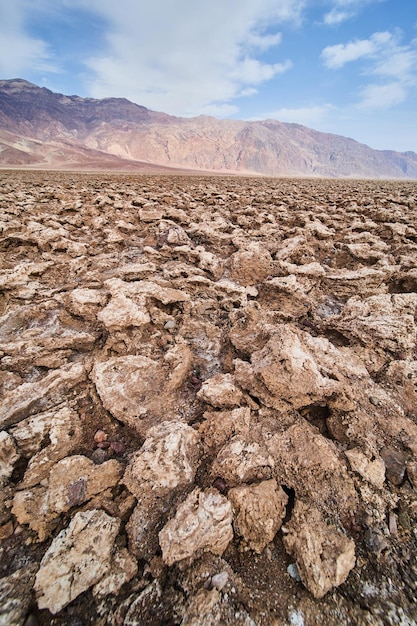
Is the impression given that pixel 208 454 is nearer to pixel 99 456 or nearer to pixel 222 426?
pixel 222 426

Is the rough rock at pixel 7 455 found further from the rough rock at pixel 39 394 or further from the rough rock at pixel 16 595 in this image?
the rough rock at pixel 16 595

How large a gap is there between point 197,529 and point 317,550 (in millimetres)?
379

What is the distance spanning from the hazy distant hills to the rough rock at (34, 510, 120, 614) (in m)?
52.8

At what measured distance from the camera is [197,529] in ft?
2.93

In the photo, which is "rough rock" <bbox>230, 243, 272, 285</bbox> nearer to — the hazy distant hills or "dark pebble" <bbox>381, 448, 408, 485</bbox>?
"dark pebble" <bbox>381, 448, 408, 485</bbox>

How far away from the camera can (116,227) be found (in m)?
4.05

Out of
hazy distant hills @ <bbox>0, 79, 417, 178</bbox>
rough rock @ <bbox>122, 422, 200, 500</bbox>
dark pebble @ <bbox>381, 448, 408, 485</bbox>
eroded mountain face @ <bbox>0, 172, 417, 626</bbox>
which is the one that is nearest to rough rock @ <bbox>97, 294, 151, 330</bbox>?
eroded mountain face @ <bbox>0, 172, 417, 626</bbox>

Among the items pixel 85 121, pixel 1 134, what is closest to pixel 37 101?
pixel 85 121

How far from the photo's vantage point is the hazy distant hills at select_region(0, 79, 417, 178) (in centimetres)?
5678

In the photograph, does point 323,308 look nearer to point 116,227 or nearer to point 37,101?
point 116,227

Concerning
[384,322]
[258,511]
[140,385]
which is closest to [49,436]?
[140,385]

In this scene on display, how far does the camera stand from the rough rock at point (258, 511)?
3.04 feet

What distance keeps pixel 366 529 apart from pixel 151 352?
4.22ft

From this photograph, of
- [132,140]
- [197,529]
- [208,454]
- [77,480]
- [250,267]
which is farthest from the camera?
[132,140]
